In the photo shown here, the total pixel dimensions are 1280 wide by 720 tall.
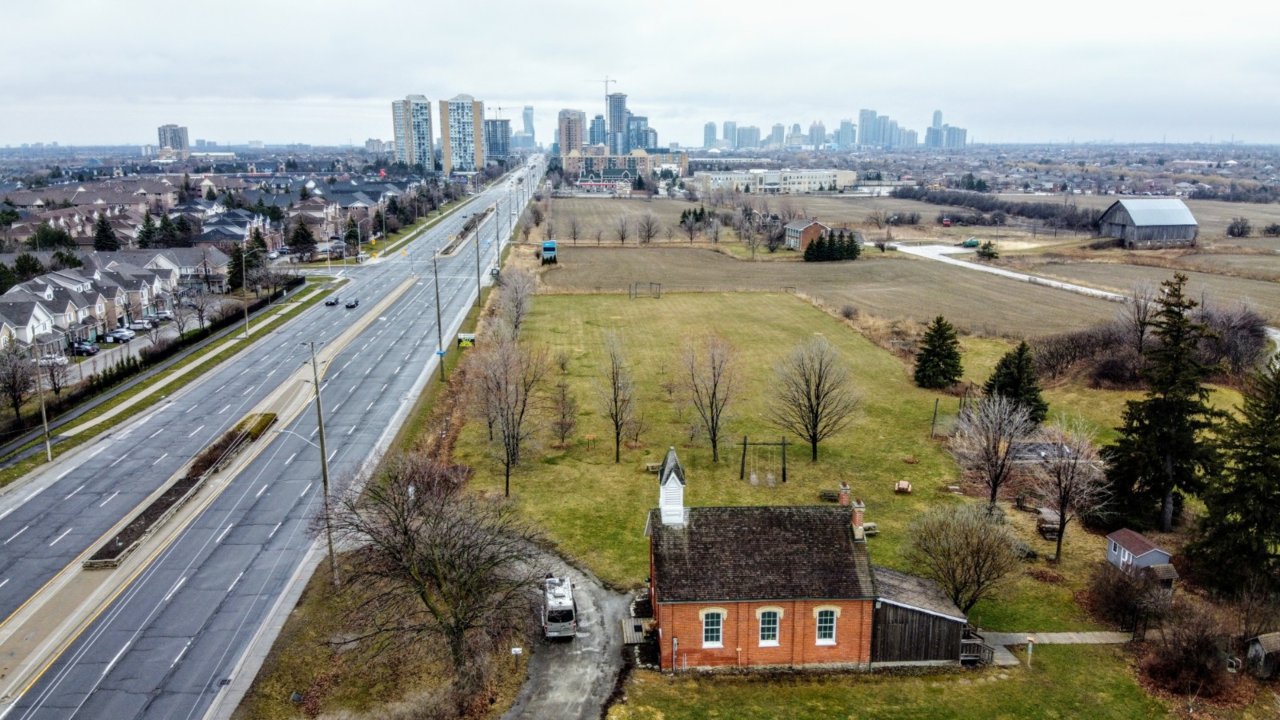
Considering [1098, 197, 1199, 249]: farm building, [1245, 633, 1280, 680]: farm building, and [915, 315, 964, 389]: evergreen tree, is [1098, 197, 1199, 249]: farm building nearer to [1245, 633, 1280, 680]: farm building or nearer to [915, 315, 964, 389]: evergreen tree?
[915, 315, 964, 389]: evergreen tree

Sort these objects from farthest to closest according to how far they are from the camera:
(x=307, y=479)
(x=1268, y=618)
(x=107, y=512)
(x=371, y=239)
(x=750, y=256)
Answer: (x=371, y=239) < (x=750, y=256) < (x=307, y=479) < (x=107, y=512) < (x=1268, y=618)

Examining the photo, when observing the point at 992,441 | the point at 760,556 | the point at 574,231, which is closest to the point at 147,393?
the point at 760,556

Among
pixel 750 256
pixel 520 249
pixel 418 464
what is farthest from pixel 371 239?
pixel 418 464

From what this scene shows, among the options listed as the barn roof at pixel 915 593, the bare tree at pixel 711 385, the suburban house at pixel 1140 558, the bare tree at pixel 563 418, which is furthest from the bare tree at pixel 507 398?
the suburban house at pixel 1140 558

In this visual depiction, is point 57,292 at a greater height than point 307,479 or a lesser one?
greater

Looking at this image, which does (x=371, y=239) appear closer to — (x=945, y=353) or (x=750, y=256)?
(x=750, y=256)

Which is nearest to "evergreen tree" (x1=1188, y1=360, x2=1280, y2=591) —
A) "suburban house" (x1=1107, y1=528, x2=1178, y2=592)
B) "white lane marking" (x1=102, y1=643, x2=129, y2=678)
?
"suburban house" (x1=1107, y1=528, x2=1178, y2=592)
